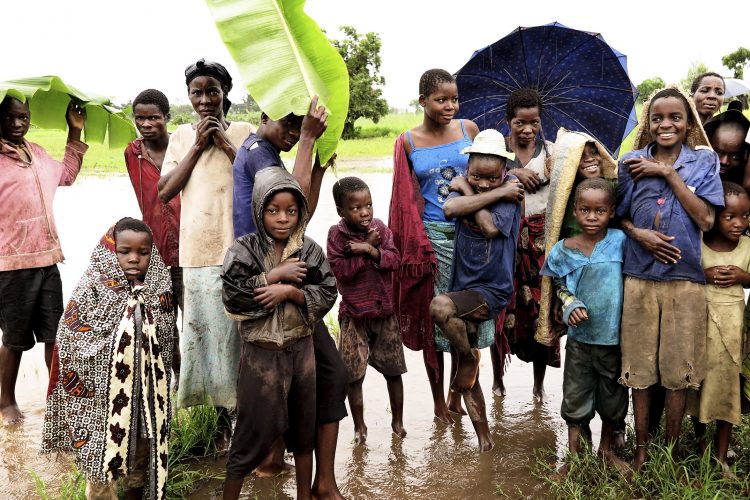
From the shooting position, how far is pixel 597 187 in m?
3.26

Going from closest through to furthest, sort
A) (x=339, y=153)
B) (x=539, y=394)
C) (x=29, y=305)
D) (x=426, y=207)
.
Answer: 1. (x=426, y=207)
2. (x=29, y=305)
3. (x=539, y=394)
4. (x=339, y=153)

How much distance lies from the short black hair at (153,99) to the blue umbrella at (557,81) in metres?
1.97

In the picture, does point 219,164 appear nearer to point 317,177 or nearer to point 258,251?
point 317,177

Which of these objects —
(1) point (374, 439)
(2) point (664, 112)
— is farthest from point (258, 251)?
(2) point (664, 112)

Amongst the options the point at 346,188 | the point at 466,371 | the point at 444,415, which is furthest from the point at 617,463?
the point at 346,188

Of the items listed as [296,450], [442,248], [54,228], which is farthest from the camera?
[54,228]

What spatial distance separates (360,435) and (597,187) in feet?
6.67

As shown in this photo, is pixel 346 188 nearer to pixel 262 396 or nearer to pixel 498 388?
pixel 262 396

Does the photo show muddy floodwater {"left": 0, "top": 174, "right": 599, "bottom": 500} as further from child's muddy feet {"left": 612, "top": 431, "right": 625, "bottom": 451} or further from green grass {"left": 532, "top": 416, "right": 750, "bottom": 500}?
child's muddy feet {"left": 612, "top": 431, "right": 625, "bottom": 451}

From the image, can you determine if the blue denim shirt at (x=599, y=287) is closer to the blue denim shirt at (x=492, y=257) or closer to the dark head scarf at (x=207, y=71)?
the blue denim shirt at (x=492, y=257)

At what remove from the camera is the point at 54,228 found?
4.35 m

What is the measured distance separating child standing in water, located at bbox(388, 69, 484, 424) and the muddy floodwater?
491 mm

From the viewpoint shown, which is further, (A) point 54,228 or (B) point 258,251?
(A) point 54,228

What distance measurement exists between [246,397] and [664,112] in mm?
2501
